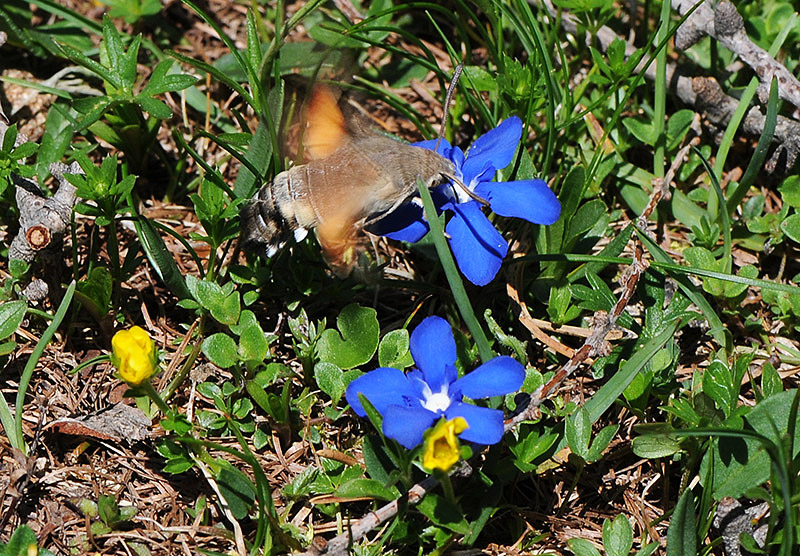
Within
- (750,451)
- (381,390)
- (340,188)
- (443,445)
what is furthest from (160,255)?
(750,451)

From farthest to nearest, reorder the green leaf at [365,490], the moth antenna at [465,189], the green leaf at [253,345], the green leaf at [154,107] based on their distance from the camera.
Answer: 1. the green leaf at [154,107]
2. the green leaf at [253,345]
3. the moth antenna at [465,189]
4. the green leaf at [365,490]

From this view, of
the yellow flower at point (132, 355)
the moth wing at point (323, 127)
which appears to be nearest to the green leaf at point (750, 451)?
the moth wing at point (323, 127)

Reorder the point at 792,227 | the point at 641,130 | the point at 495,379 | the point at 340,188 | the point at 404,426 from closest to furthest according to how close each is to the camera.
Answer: the point at 404,426, the point at 495,379, the point at 340,188, the point at 792,227, the point at 641,130

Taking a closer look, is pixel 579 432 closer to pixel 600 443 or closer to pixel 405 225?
pixel 600 443

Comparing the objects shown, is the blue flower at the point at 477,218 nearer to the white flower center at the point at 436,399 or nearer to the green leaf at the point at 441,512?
the white flower center at the point at 436,399

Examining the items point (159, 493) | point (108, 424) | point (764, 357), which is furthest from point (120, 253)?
point (764, 357)

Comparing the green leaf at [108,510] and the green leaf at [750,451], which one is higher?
the green leaf at [750,451]
